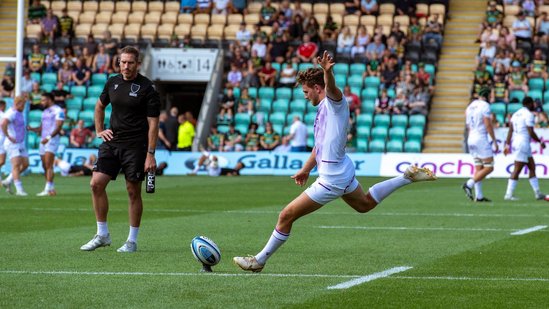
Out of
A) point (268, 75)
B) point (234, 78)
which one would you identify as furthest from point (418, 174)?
point (234, 78)

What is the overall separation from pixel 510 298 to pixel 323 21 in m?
33.1

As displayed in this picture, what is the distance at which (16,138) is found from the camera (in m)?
25.5

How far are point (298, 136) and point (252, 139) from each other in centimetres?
216

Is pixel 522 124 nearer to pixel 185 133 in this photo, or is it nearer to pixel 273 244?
pixel 185 133

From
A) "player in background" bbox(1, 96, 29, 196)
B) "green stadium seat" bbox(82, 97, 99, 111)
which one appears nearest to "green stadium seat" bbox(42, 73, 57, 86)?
"green stadium seat" bbox(82, 97, 99, 111)

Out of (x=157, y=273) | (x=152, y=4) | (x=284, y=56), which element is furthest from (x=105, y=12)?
(x=157, y=273)

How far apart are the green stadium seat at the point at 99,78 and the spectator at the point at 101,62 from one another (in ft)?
0.43

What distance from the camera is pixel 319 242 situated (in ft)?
48.7

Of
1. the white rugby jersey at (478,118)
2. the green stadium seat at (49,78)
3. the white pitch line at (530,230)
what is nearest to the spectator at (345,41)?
the green stadium seat at (49,78)

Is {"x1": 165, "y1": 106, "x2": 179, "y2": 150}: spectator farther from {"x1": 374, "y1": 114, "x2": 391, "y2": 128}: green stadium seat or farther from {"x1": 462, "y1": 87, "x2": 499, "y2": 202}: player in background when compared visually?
{"x1": 462, "y1": 87, "x2": 499, "y2": 202}: player in background

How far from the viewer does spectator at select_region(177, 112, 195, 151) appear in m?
37.5

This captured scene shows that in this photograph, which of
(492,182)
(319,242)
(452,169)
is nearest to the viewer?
(319,242)

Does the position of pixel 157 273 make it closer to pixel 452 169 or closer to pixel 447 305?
pixel 447 305

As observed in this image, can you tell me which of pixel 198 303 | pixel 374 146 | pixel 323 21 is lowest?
pixel 374 146
